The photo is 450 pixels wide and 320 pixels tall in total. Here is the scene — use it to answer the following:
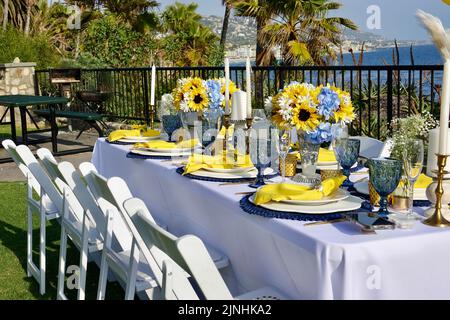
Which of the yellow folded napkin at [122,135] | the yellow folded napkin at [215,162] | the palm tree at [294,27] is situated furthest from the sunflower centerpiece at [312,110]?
the palm tree at [294,27]

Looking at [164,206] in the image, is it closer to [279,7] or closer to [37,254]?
[37,254]

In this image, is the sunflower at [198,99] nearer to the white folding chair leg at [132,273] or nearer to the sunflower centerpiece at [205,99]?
the sunflower centerpiece at [205,99]

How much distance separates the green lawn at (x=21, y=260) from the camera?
145 inches

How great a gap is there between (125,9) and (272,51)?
32.6ft

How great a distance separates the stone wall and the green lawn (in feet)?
21.7

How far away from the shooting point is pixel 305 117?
246 cm

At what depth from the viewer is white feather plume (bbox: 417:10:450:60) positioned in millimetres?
1939

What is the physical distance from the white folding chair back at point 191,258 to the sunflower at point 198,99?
1622 millimetres

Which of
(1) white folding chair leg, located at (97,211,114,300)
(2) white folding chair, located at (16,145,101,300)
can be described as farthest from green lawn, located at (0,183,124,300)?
(1) white folding chair leg, located at (97,211,114,300)

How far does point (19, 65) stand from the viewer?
12.0m

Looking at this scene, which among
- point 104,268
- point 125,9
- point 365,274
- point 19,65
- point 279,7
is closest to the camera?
point 365,274
